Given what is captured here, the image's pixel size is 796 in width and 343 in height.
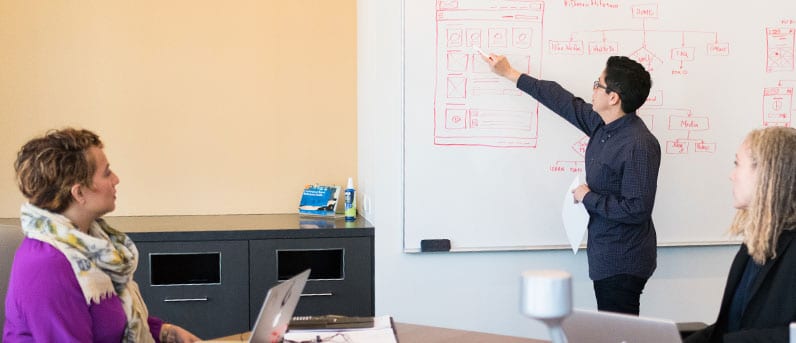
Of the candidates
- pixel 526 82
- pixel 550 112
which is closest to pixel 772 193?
pixel 526 82

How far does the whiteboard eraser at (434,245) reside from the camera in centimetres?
329

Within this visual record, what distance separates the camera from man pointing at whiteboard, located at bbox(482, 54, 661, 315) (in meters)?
2.71

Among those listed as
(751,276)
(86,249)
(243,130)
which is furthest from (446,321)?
(86,249)

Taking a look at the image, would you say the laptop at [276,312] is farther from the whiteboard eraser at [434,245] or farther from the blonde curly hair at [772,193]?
the whiteboard eraser at [434,245]

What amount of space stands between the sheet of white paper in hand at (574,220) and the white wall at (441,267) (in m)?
0.28

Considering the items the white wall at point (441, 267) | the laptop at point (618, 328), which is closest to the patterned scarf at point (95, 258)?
the laptop at point (618, 328)

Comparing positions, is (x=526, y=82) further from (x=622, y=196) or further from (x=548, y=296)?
(x=548, y=296)

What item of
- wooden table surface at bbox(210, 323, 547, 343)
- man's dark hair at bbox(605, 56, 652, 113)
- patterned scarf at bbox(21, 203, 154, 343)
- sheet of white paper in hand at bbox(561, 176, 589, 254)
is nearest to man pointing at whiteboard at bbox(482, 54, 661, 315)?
man's dark hair at bbox(605, 56, 652, 113)

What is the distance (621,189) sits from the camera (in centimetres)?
277

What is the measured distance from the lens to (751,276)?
6.61 ft

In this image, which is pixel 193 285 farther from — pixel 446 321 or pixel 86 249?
pixel 86 249

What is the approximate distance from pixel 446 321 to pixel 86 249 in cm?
185

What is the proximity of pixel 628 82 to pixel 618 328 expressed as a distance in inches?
53.0

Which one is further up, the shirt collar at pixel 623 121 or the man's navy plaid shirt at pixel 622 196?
the shirt collar at pixel 623 121
